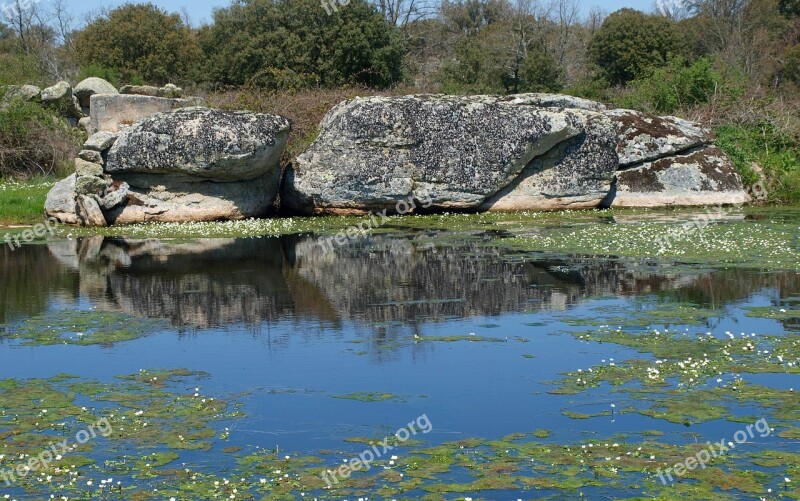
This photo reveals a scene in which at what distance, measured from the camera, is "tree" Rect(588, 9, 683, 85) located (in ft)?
186

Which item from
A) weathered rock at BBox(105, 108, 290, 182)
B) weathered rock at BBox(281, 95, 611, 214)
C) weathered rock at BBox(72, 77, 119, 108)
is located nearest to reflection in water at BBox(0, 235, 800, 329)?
weathered rock at BBox(105, 108, 290, 182)

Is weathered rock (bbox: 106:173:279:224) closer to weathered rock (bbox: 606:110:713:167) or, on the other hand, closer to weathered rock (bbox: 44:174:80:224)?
weathered rock (bbox: 44:174:80:224)

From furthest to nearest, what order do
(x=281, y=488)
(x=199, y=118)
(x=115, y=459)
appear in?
(x=199, y=118)
(x=115, y=459)
(x=281, y=488)

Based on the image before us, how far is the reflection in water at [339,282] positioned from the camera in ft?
43.9

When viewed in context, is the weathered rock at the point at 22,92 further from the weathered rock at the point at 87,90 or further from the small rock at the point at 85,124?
the small rock at the point at 85,124

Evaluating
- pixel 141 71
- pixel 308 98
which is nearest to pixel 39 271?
pixel 308 98

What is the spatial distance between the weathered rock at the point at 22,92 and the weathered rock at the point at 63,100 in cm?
35

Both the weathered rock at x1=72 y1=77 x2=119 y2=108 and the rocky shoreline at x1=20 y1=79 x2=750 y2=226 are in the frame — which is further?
the weathered rock at x1=72 y1=77 x2=119 y2=108

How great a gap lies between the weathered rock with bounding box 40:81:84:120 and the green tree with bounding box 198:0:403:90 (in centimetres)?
903

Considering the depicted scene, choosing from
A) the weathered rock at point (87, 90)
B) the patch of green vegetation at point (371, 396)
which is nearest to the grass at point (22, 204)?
the weathered rock at point (87, 90)

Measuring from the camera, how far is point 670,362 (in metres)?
10.0

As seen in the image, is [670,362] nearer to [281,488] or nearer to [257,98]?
[281,488]

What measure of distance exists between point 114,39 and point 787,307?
51.7 meters

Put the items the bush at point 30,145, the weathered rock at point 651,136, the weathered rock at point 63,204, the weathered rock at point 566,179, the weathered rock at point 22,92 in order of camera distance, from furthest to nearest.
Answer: the weathered rock at point 22,92
the bush at point 30,145
the weathered rock at point 651,136
the weathered rock at point 566,179
the weathered rock at point 63,204
